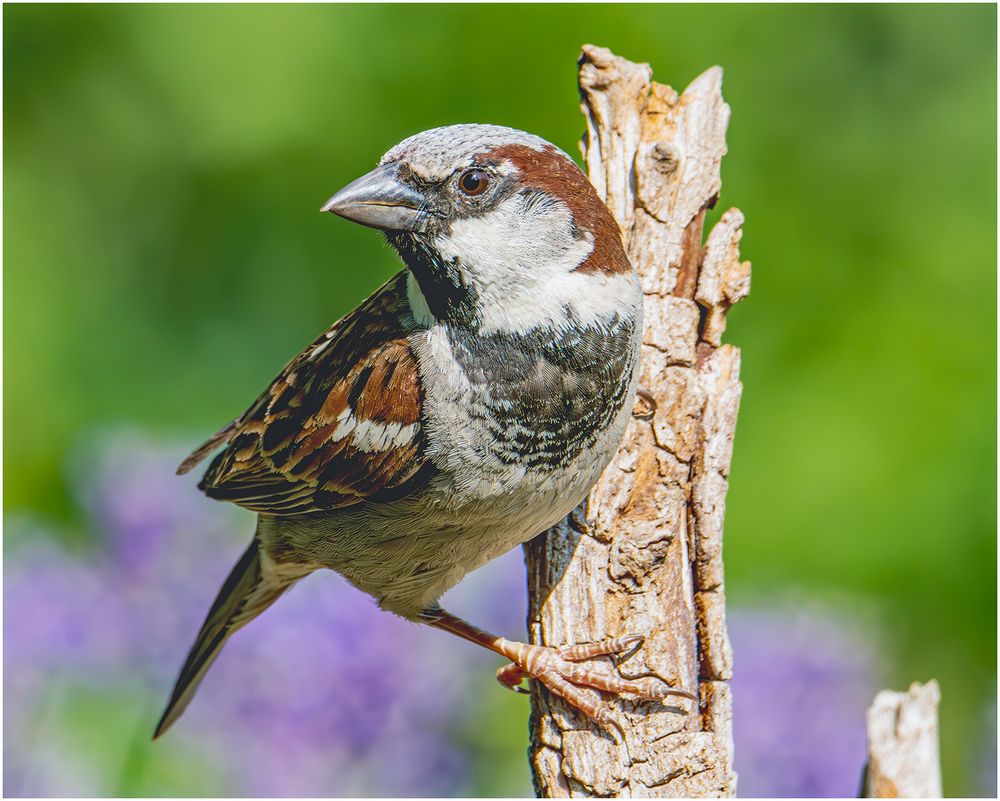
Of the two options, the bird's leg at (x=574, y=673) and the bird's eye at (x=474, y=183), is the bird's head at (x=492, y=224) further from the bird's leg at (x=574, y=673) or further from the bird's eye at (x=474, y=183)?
the bird's leg at (x=574, y=673)

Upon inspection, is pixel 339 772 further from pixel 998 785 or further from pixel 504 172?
pixel 998 785

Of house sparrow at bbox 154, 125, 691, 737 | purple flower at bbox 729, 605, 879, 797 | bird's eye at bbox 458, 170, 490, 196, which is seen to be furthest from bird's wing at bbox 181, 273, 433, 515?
purple flower at bbox 729, 605, 879, 797

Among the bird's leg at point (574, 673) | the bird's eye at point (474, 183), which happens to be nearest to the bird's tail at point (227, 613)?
the bird's leg at point (574, 673)

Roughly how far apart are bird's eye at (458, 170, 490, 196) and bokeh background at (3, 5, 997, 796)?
1153 mm

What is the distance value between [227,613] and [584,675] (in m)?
0.94

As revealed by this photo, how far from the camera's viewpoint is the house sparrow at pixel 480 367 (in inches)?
80.7

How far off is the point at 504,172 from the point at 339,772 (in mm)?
1388

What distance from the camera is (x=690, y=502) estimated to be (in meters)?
2.18

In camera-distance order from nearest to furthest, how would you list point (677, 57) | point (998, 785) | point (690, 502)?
point (690, 502) → point (998, 785) → point (677, 57)

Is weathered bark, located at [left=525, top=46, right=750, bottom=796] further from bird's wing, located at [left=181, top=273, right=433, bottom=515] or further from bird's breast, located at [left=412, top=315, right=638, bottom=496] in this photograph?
bird's wing, located at [left=181, top=273, right=433, bottom=515]

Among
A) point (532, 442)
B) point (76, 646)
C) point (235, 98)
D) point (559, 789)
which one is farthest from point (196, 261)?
point (559, 789)

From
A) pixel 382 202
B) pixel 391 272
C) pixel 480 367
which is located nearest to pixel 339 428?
pixel 480 367

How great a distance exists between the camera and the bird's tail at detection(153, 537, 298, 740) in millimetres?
2670

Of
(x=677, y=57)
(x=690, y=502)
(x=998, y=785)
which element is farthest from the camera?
(x=677, y=57)
